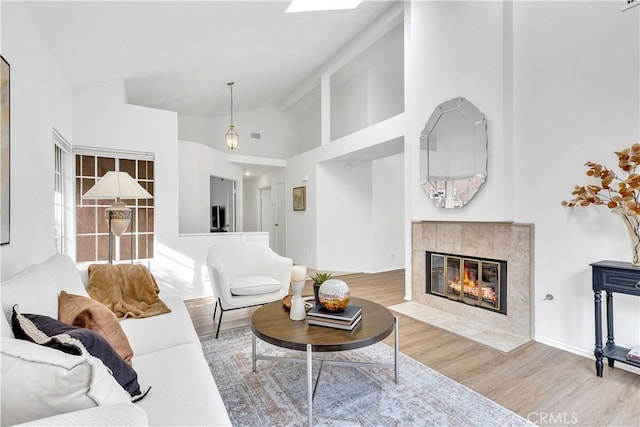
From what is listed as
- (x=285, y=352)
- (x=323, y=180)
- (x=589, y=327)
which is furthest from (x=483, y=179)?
Result: (x=323, y=180)

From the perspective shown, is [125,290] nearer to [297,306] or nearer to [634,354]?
[297,306]

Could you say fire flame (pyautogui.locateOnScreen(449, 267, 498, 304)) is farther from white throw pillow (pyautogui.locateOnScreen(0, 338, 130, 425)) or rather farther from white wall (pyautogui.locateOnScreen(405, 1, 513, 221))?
white throw pillow (pyautogui.locateOnScreen(0, 338, 130, 425))

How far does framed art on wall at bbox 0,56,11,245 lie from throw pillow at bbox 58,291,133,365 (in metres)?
0.72

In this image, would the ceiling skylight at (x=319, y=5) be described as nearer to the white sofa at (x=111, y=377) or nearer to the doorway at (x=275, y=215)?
the white sofa at (x=111, y=377)

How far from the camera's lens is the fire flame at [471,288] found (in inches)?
126

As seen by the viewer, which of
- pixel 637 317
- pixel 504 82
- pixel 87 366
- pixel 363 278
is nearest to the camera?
pixel 87 366

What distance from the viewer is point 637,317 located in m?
2.26

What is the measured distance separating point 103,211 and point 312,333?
3.50 meters

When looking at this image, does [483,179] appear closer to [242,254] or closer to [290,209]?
[242,254]

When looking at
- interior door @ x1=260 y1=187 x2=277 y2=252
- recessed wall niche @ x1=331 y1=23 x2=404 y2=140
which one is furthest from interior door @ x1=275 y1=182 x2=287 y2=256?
recessed wall niche @ x1=331 y1=23 x2=404 y2=140

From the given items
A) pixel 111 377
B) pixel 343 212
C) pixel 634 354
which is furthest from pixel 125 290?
pixel 343 212

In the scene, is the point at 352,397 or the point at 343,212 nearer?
the point at 352,397

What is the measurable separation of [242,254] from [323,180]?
306cm

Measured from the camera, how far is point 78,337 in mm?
1056
